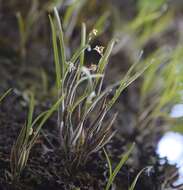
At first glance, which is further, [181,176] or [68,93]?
[181,176]

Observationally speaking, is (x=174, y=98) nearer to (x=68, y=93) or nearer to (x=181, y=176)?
(x=181, y=176)

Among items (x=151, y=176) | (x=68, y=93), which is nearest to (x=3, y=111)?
(x=68, y=93)

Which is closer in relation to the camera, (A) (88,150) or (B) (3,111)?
(A) (88,150)

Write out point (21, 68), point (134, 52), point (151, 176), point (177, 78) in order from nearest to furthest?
1. point (151, 176)
2. point (177, 78)
3. point (21, 68)
4. point (134, 52)

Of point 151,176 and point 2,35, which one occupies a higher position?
point 2,35

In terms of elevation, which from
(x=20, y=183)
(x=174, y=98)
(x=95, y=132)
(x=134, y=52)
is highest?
(x=134, y=52)

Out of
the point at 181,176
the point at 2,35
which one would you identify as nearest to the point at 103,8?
the point at 2,35

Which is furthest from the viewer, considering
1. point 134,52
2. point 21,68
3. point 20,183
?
point 134,52

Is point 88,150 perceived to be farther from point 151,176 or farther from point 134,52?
point 134,52

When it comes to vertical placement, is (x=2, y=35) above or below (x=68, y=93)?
above
